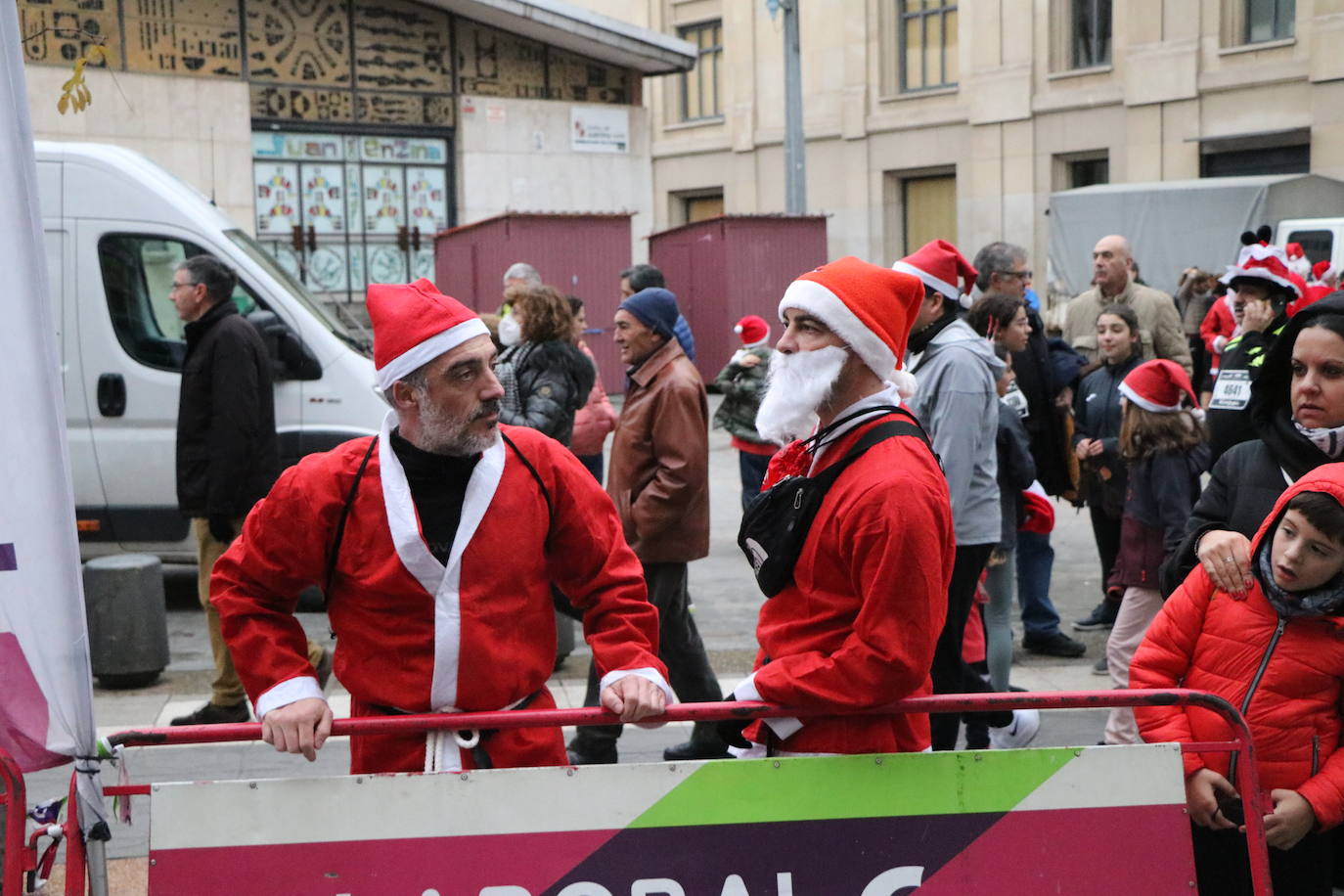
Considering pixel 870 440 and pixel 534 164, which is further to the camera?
pixel 534 164

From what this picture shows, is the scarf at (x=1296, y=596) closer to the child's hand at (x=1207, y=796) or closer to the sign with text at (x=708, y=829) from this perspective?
the child's hand at (x=1207, y=796)

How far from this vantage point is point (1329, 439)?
345 centimetres

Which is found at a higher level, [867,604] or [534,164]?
[534,164]

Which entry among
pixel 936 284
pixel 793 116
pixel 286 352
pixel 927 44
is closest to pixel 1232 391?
pixel 936 284

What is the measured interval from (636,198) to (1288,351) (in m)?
20.3

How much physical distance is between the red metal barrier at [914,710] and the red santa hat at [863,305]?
0.73 meters

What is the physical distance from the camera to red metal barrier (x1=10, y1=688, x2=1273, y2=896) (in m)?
2.85

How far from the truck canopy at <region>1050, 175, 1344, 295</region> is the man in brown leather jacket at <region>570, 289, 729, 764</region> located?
15.8 m

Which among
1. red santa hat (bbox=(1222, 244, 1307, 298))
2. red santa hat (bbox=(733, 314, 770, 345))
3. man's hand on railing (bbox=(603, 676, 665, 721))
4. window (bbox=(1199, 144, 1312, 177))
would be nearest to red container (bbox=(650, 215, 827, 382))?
window (bbox=(1199, 144, 1312, 177))

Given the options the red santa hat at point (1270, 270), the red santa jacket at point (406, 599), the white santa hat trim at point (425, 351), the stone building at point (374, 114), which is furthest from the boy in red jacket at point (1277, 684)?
the stone building at point (374, 114)

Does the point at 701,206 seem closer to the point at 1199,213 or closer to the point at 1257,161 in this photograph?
the point at 1257,161

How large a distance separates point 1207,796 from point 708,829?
105cm

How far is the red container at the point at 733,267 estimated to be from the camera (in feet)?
75.6

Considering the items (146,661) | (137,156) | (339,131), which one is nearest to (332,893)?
(146,661)
